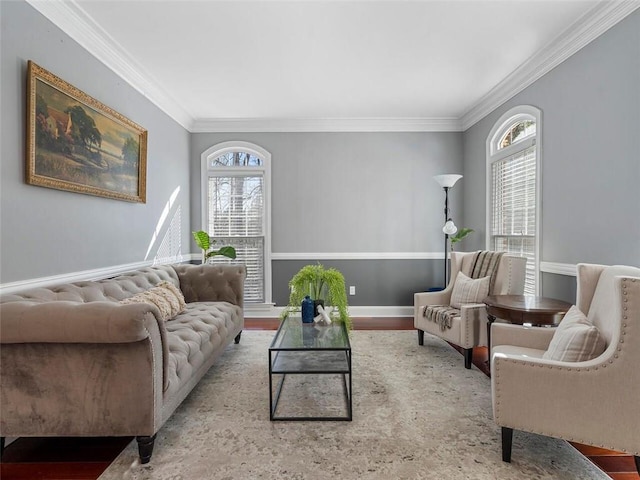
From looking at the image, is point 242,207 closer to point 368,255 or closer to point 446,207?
point 368,255

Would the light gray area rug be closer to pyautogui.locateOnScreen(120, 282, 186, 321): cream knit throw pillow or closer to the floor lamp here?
pyautogui.locateOnScreen(120, 282, 186, 321): cream knit throw pillow

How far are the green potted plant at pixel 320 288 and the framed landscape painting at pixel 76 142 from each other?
1775 millimetres

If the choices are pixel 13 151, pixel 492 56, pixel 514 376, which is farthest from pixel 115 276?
pixel 492 56

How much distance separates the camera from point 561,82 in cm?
304

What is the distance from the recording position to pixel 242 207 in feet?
17.1

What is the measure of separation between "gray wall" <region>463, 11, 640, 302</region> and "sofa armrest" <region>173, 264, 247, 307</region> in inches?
119

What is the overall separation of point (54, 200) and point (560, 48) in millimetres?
4073

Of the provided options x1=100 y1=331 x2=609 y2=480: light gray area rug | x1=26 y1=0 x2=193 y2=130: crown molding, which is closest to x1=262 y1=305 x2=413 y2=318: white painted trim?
x1=100 y1=331 x2=609 y2=480: light gray area rug

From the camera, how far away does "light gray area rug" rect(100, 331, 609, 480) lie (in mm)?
1814

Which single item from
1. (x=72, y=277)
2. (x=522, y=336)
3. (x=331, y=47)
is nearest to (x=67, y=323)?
(x=72, y=277)

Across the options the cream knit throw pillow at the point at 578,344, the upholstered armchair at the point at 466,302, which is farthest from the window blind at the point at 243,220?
the cream knit throw pillow at the point at 578,344

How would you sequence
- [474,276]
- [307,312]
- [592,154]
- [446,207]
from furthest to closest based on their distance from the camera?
[446,207], [474,276], [307,312], [592,154]

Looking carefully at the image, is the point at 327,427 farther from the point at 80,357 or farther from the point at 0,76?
the point at 0,76

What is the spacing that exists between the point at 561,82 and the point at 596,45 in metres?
0.41
